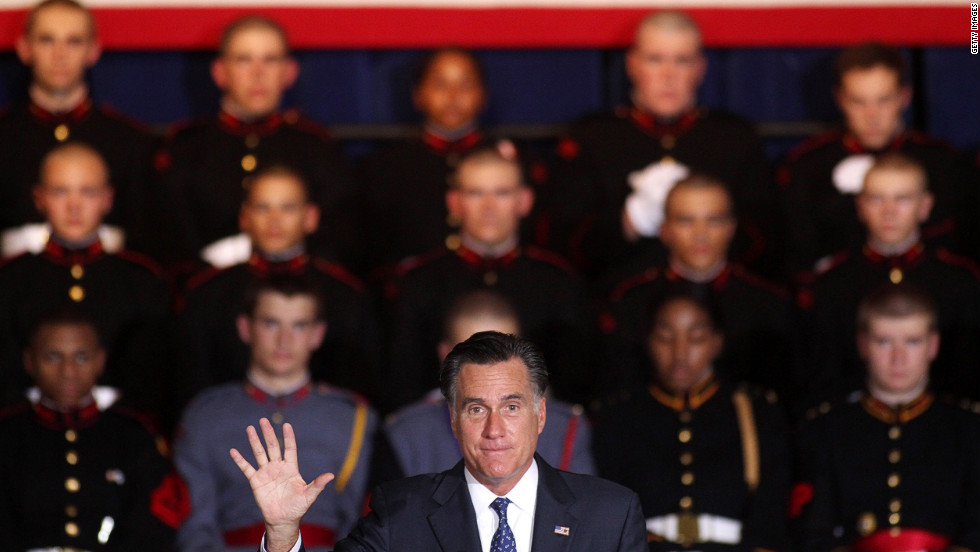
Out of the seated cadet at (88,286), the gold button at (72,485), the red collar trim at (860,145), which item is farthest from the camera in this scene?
the red collar trim at (860,145)

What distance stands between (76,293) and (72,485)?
2.71ft

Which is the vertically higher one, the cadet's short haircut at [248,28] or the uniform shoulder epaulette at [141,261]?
the cadet's short haircut at [248,28]

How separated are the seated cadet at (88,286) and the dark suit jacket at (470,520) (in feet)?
7.22

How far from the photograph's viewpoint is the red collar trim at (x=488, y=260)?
15.3 feet

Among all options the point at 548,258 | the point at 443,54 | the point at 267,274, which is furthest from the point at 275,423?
the point at 443,54

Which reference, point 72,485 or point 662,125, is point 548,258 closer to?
point 662,125

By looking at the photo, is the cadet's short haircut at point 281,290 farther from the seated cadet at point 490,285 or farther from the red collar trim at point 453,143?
the red collar trim at point 453,143

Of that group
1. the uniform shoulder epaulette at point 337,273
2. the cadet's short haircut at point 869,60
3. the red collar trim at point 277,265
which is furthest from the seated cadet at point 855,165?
the red collar trim at point 277,265

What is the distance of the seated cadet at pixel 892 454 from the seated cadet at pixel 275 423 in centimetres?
123

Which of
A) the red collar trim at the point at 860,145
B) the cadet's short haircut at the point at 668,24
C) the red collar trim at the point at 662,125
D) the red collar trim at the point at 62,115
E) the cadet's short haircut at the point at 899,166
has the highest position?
the cadet's short haircut at the point at 668,24

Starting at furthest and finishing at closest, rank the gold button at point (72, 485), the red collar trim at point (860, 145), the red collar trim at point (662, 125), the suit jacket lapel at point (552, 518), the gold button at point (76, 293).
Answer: the red collar trim at point (662, 125), the red collar trim at point (860, 145), the gold button at point (76, 293), the gold button at point (72, 485), the suit jacket lapel at point (552, 518)

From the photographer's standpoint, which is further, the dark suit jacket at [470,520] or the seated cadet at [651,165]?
the seated cadet at [651,165]

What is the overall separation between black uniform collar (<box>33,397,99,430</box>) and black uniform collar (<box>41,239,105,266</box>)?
65cm

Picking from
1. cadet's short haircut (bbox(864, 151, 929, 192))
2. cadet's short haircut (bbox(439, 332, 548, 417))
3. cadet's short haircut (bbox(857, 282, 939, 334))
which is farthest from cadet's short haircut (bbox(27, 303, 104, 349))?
cadet's short haircut (bbox(864, 151, 929, 192))
